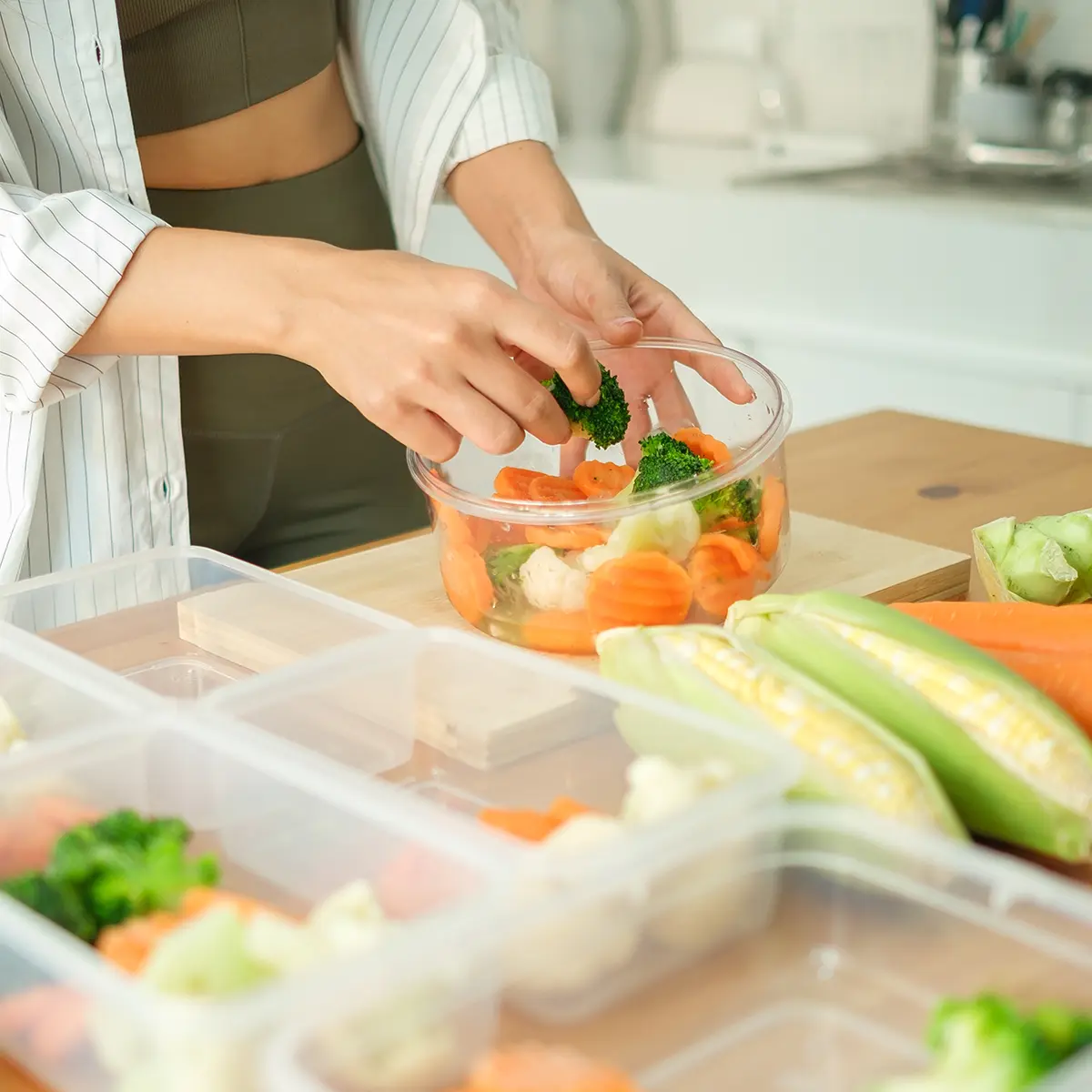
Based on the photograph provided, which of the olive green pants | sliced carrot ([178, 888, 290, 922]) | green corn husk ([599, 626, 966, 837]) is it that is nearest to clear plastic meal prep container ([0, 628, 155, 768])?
sliced carrot ([178, 888, 290, 922])

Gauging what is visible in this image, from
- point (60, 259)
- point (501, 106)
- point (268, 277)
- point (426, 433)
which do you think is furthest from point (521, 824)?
point (501, 106)

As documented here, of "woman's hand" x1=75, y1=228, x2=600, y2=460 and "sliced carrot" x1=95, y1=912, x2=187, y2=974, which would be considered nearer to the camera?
"sliced carrot" x1=95, y1=912, x2=187, y2=974

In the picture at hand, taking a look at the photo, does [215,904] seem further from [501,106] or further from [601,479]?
[501,106]

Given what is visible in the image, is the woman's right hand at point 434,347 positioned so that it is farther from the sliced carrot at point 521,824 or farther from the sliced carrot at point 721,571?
the sliced carrot at point 521,824

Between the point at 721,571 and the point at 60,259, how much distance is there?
1.64ft

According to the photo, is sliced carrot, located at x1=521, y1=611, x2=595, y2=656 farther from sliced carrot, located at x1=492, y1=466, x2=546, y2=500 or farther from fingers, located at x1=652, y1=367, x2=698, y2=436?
fingers, located at x1=652, y1=367, x2=698, y2=436

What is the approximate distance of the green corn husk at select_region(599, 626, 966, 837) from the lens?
2.11 ft

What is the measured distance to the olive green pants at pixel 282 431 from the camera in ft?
4.53

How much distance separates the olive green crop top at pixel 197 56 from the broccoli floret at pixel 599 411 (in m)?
0.48

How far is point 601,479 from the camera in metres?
Result: 1.02

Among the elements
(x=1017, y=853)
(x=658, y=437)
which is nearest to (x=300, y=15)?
(x=658, y=437)

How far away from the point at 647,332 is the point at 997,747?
61 cm

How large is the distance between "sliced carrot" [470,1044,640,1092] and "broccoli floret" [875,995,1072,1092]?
0.09 meters

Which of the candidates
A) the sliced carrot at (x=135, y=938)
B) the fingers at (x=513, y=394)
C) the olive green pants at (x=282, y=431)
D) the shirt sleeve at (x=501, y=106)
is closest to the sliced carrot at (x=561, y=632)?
the fingers at (x=513, y=394)
